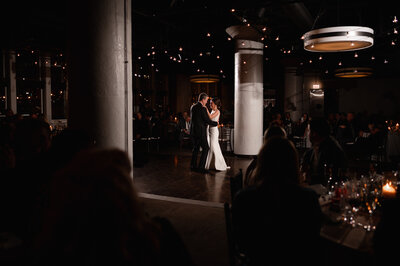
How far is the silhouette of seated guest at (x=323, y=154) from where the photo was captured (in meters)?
3.54

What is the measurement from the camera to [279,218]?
1.83 meters

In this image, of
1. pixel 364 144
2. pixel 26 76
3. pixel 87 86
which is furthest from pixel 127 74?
pixel 26 76

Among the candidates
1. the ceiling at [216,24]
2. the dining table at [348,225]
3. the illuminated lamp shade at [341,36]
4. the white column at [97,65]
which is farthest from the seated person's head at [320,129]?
the ceiling at [216,24]

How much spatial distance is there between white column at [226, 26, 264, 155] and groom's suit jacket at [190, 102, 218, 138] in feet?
8.58

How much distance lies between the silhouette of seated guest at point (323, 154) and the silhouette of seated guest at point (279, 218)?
5.55 feet

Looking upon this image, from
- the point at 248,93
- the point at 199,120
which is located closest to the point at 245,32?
the point at 248,93

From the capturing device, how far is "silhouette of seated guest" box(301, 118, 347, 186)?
3.54 metres

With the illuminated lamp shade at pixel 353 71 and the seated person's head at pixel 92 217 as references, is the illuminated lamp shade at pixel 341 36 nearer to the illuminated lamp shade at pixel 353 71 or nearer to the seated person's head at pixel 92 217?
the seated person's head at pixel 92 217

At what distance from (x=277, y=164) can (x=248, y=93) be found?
7.99 m

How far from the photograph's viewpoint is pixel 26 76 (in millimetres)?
12391

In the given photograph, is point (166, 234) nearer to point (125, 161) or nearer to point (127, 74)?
point (125, 161)

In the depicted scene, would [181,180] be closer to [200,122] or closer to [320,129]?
[200,122]

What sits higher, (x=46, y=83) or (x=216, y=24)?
(x=216, y=24)

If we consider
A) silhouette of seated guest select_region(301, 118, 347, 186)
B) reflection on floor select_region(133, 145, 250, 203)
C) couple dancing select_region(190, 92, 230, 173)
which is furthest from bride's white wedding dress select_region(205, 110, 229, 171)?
silhouette of seated guest select_region(301, 118, 347, 186)
